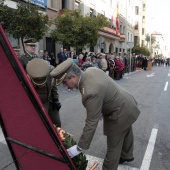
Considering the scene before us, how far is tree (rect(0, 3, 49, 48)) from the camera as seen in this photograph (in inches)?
394

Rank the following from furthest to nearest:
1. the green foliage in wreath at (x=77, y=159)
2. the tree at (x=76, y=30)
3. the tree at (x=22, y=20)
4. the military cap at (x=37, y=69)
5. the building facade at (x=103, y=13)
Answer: the building facade at (x=103, y=13) < the tree at (x=76, y=30) < the tree at (x=22, y=20) < the military cap at (x=37, y=69) < the green foliage in wreath at (x=77, y=159)

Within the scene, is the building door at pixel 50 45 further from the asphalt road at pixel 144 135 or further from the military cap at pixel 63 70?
the military cap at pixel 63 70

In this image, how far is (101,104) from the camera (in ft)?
7.74

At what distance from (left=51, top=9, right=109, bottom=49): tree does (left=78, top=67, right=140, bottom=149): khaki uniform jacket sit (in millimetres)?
12034

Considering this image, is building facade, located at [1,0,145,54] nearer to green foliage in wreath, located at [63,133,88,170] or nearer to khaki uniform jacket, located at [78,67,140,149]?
khaki uniform jacket, located at [78,67,140,149]

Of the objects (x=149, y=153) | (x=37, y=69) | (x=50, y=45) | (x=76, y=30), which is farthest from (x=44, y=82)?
(x=50, y=45)

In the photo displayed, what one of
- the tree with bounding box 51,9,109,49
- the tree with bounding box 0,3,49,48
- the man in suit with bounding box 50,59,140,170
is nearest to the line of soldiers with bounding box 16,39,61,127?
the man in suit with bounding box 50,59,140,170

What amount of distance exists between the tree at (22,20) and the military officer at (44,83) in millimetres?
7093

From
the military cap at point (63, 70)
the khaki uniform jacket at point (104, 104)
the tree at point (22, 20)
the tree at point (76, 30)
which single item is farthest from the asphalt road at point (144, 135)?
the tree at point (76, 30)

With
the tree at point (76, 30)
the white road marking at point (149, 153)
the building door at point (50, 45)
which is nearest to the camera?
the white road marking at point (149, 153)

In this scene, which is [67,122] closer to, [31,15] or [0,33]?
[0,33]

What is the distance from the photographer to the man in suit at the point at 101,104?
2.28 metres

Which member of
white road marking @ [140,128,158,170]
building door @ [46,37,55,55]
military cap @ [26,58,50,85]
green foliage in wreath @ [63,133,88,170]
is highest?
building door @ [46,37,55,55]

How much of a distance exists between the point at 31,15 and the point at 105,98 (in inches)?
339
